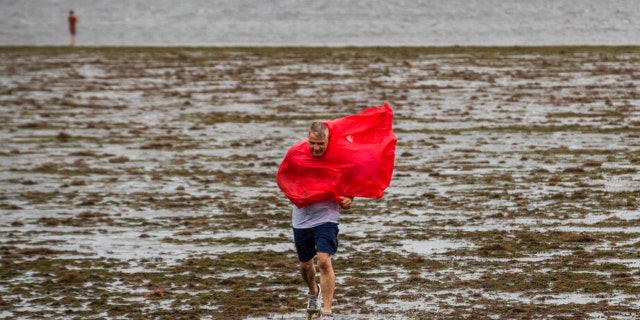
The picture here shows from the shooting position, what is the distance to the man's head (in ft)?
33.6

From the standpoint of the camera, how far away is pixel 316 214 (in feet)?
34.1

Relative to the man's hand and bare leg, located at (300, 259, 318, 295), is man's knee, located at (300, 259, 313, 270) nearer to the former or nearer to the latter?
bare leg, located at (300, 259, 318, 295)

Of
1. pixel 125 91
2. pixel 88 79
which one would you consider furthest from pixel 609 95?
pixel 88 79

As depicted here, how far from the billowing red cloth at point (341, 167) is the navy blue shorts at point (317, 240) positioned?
0.24 m

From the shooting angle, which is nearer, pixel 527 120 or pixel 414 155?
pixel 414 155

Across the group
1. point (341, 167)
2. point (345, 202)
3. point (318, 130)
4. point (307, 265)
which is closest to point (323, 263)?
point (307, 265)

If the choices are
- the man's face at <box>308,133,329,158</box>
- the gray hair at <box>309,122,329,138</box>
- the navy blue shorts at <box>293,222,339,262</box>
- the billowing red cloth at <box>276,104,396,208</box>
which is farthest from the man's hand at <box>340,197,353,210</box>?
the gray hair at <box>309,122,329,138</box>

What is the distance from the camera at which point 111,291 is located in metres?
12.0

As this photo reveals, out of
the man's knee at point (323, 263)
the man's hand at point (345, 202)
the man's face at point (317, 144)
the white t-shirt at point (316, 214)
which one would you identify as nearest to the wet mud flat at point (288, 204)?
the man's knee at point (323, 263)

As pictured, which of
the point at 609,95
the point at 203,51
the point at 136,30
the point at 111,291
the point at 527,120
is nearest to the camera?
the point at 111,291

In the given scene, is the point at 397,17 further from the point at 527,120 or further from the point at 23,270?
the point at 23,270

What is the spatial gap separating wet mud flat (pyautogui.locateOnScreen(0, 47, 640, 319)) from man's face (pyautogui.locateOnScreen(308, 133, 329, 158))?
1511 millimetres

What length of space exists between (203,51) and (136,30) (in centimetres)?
2083

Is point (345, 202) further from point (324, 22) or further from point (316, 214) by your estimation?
point (324, 22)
